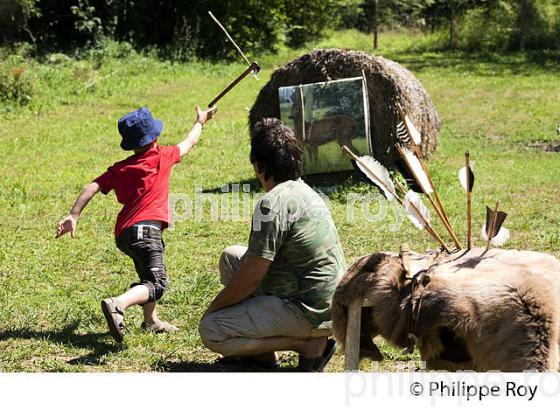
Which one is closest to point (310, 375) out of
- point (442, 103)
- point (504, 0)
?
point (442, 103)

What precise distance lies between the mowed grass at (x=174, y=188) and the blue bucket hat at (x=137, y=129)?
1230 mm

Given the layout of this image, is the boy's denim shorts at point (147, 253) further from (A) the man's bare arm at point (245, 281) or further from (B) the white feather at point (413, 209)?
(B) the white feather at point (413, 209)

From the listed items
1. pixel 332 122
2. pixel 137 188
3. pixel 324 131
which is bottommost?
pixel 324 131

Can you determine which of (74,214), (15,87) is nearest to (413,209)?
(74,214)

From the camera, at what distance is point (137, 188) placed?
6.06 meters

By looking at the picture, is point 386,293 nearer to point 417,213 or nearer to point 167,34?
point 417,213

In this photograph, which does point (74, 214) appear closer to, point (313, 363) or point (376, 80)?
point (313, 363)

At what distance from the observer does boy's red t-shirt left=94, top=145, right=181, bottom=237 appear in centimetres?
603

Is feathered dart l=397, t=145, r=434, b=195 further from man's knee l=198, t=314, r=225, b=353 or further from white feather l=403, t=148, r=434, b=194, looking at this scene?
man's knee l=198, t=314, r=225, b=353

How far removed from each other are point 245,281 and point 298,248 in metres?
0.34

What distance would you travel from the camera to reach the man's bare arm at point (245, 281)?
496 cm

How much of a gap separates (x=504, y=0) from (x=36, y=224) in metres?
21.7

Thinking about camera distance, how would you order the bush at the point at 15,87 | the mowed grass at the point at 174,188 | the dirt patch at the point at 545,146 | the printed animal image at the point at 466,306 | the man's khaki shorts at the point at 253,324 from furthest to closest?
1. the bush at the point at 15,87
2. the dirt patch at the point at 545,146
3. the mowed grass at the point at 174,188
4. the man's khaki shorts at the point at 253,324
5. the printed animal image at the point at 466,306

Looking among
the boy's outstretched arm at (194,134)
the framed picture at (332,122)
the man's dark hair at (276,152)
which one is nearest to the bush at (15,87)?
the framed picture at (332,122)
